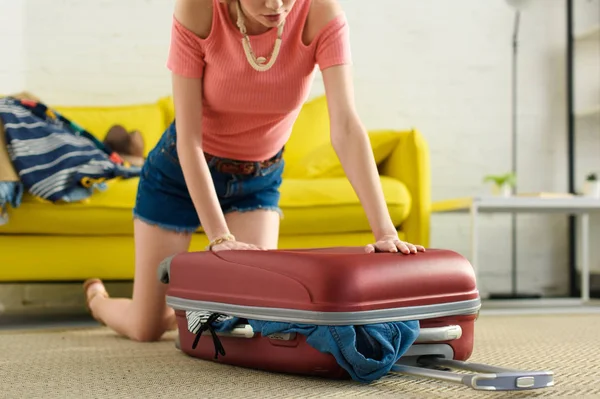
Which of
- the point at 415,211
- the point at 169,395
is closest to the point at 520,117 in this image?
the point at 415,211

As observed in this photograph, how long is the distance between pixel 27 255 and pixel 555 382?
182 cm

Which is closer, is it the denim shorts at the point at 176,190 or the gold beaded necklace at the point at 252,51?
the gold beaded necklace at the point at 252,51

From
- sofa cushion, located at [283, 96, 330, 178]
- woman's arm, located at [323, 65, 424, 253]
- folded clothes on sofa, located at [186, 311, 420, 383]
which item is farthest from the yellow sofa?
folded clothes on sofa, located at [186, 311, 420, 383]

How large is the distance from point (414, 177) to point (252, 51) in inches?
52.8

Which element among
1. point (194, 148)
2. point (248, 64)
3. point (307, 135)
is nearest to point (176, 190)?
point (194, 148)

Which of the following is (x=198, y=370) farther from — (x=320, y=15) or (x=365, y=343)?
(x=320, y=15)

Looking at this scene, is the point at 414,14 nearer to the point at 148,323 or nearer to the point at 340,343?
the point at 148,323

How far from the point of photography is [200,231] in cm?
244

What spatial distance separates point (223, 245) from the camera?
1365 mm

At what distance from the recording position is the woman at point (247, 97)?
141 cm

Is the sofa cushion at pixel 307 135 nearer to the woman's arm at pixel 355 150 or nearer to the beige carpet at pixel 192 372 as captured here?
the beige carpet at pixel 192 372

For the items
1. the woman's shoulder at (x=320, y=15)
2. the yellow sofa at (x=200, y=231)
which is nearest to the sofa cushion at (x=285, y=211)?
the yellow sofa at (x=200, y=231)

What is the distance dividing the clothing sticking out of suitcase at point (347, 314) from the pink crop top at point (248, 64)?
15.9 inches

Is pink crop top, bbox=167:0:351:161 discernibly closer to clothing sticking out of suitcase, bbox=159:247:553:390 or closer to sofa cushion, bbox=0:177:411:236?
clothing sticking out of suitcase, bbox=159:247:553:390
